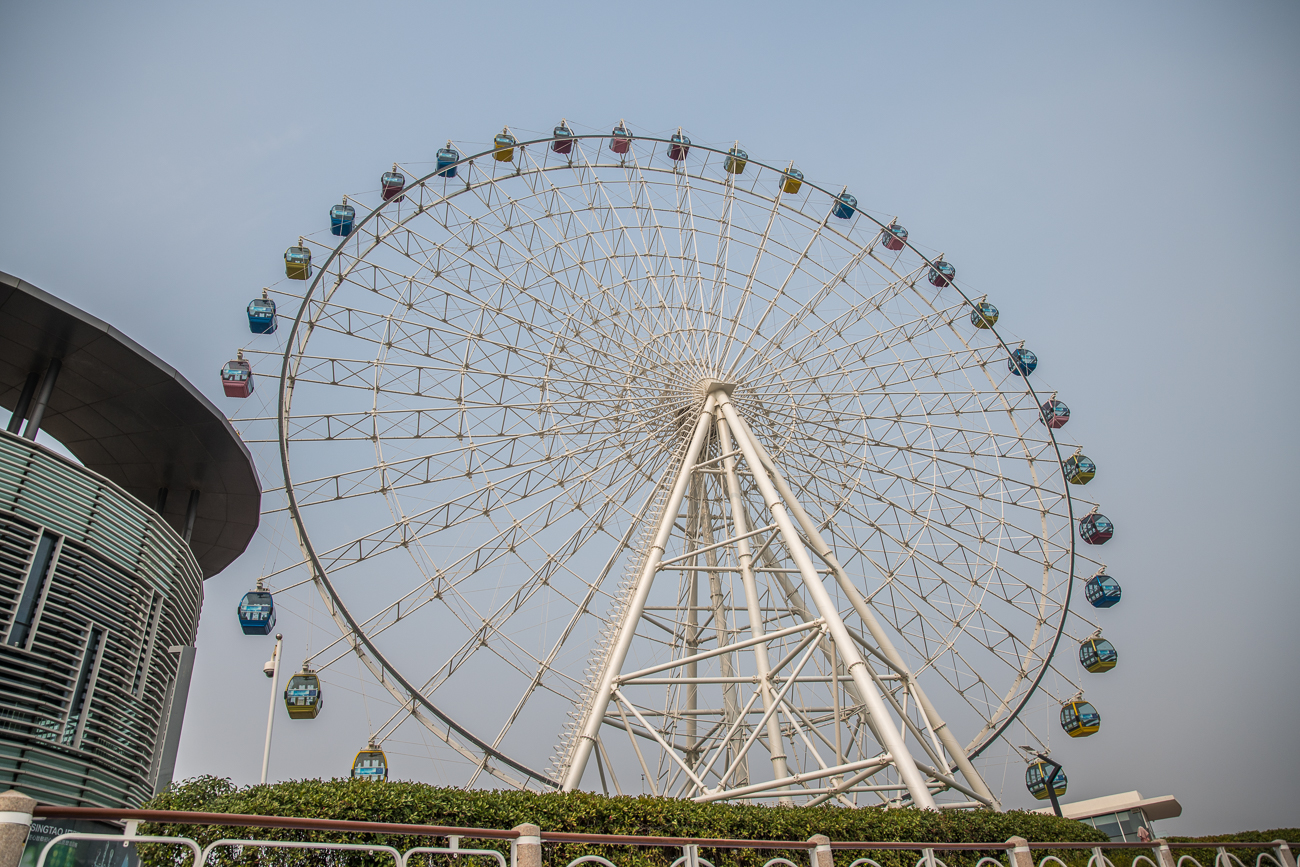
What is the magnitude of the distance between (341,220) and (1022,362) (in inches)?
855

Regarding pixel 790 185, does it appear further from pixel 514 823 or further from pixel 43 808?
pixel 43 808

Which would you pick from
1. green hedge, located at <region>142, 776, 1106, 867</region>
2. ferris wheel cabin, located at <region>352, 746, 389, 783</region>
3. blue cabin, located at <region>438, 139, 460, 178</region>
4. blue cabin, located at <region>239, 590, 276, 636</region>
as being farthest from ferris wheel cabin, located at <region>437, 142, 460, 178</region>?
green hedge, located at <region>142, 776, 1106, 867</region>

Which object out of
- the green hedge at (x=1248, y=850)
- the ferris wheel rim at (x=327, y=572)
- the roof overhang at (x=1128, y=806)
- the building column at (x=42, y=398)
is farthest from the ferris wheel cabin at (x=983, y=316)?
the roof overhang at (x=1128, y=806)

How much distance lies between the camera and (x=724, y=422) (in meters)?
23.5

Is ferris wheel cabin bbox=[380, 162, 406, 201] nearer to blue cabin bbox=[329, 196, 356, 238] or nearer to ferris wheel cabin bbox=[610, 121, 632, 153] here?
blue cabin bbox=[329, 196, 356, 238]

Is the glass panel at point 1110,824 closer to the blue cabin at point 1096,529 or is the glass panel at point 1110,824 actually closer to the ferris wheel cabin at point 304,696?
the blue cabin at point 1096,529

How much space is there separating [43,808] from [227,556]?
20.6m

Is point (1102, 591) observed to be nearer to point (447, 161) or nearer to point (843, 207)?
point (843, 207)

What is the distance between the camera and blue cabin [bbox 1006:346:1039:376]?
28.8 metres

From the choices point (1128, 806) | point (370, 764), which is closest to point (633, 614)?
point (370, 764)

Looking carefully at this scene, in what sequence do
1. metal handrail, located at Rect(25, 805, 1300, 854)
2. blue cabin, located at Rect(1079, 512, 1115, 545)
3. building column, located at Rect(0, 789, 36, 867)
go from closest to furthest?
building column, located at Rect(0, 789, 36, 867) → metal handrail, located at Rect(25, 805, 1300, 854) → blue cabin, located at Rect(1079, 512, 1115, 545)

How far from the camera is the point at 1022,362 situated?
94.8 feet

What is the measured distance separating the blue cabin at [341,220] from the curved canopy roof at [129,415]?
696cm

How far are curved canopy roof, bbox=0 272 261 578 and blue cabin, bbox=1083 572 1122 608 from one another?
2443 cm
